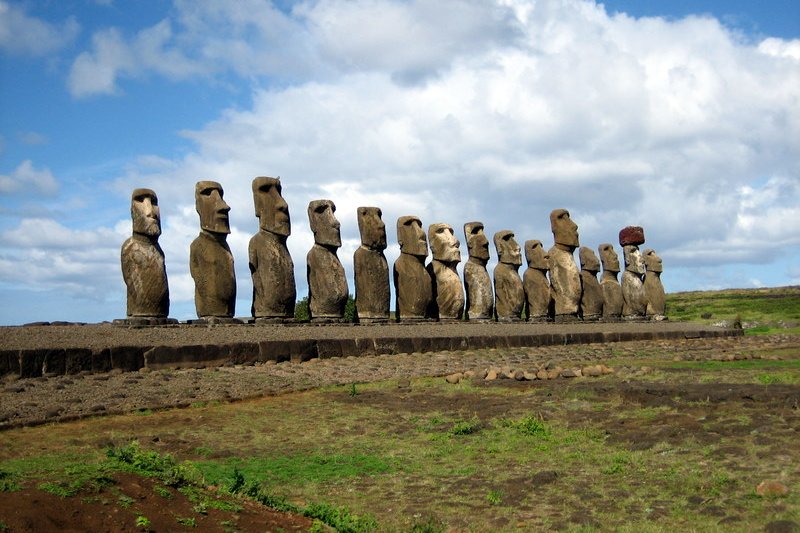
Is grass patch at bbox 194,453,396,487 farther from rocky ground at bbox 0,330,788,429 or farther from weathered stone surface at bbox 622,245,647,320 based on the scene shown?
weathered stone surface at bbox 622,245,647,320

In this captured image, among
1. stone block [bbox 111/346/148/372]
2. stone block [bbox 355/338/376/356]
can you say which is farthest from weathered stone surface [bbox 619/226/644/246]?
stone block [bbox 111/346/148/372]

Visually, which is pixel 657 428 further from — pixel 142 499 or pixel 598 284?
pixel 598 284

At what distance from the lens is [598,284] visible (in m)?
27.5

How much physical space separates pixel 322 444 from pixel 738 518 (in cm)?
352

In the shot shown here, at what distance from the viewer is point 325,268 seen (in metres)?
17.7

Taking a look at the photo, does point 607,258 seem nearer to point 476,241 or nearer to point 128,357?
point 476,241

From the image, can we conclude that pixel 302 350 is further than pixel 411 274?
No

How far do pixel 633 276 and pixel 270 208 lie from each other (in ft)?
54.4

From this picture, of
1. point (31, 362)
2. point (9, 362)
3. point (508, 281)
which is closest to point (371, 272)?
point (508, 281)

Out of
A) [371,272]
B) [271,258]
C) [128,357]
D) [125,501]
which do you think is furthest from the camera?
[371,272]

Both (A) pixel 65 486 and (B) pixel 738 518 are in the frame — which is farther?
(B) pixel 738 518

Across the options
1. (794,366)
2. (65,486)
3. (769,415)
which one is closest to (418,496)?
(65,486)

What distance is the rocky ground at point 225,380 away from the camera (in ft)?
27.6

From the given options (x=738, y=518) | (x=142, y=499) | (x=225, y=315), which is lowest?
(x=738, y=518)
